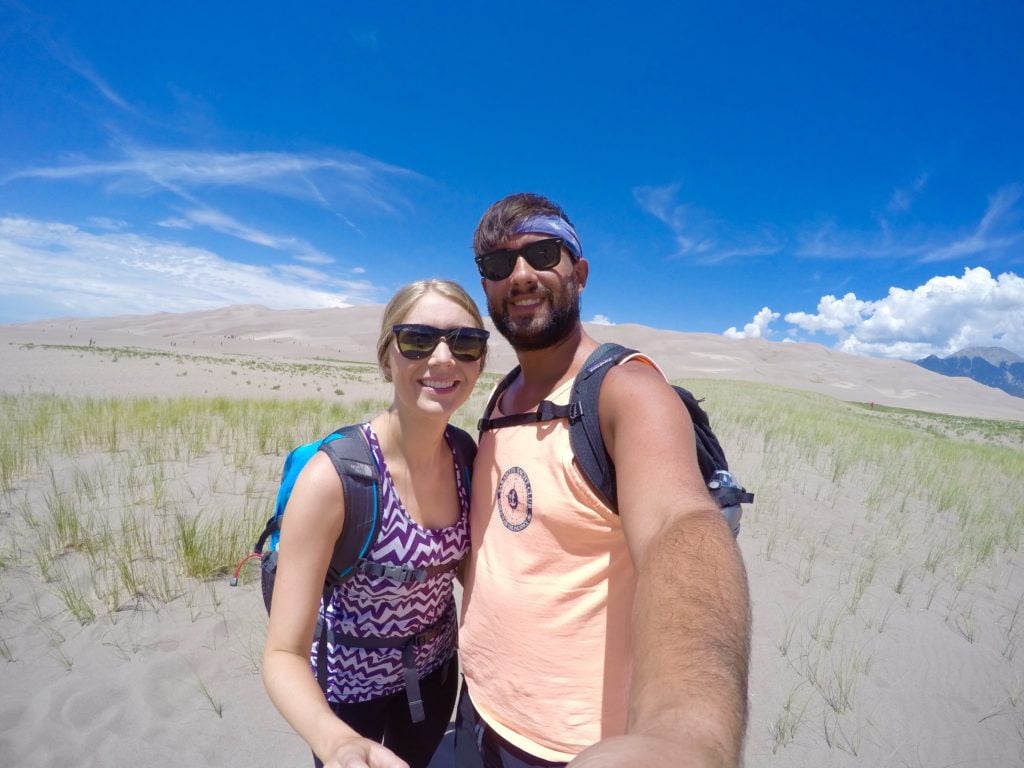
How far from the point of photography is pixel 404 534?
1.41m

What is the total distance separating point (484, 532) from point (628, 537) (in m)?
0.51

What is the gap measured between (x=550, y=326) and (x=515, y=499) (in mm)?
645

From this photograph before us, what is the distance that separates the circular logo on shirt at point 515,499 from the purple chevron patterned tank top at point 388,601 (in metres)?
0.29

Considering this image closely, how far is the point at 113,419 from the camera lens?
6781mm

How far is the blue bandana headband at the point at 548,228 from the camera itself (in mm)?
1687

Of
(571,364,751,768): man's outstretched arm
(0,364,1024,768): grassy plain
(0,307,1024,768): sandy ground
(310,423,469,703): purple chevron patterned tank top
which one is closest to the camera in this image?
(571,364,751,768): man's outstretched arm

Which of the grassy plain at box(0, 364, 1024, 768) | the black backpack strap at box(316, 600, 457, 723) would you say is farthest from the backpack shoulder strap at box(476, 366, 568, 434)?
the grassy plain at box(0, 364, 1024, 768)

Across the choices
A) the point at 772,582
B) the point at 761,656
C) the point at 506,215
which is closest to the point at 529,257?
the point at 506,215

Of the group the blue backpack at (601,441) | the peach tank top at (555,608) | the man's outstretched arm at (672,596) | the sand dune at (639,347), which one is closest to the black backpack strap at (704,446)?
the blue backpack at (601,441)

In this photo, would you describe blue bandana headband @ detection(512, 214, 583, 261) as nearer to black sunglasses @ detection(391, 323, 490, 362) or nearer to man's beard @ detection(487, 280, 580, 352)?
man's beard @ detection(487, 280, 580, 352)

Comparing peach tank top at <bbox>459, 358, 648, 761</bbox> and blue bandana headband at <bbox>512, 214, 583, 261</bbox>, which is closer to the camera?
peach tank top at <bbox>459, 358, 648, 761</bbox>

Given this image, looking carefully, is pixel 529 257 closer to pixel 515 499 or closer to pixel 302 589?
pixel 515 499

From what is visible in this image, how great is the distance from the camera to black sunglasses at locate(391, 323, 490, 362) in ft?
4.97

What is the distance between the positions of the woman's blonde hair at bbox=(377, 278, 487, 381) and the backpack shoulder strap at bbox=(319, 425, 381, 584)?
348mm
